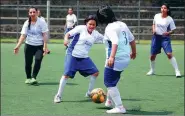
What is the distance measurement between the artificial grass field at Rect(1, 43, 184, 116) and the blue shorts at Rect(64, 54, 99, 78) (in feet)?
1.65

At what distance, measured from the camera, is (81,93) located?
30.6ft

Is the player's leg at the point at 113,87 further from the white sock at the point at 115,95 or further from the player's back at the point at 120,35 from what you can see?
the player's back at the point at 120,35

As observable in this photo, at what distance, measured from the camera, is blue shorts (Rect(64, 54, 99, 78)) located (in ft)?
27.9

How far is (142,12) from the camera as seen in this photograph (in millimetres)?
26578

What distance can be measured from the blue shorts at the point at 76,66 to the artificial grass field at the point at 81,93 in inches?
19.8

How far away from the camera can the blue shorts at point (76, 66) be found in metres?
8.51

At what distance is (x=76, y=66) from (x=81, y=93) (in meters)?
0.93

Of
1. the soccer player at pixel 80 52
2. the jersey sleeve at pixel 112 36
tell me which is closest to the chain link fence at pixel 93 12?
the soccer player at pixel 80 52

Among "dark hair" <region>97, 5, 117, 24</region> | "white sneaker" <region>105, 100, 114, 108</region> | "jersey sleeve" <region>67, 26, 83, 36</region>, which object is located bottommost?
"white sneaker" <region>105, 100, 114, 108</region>

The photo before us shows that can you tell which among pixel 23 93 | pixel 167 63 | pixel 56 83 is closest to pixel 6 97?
pixel 23 93

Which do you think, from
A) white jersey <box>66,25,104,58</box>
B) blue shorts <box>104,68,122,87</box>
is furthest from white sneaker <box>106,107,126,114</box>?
white jersey <box>66,25,104,58</box>

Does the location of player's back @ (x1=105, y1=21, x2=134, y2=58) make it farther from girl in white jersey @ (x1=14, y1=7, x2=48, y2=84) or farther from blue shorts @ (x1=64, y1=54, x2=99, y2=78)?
girl in white jersey @ (x1=14, y1=7, x2=48, y2=84)

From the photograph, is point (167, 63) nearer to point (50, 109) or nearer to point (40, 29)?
point (40, 29)

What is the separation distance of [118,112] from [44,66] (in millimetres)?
6780
